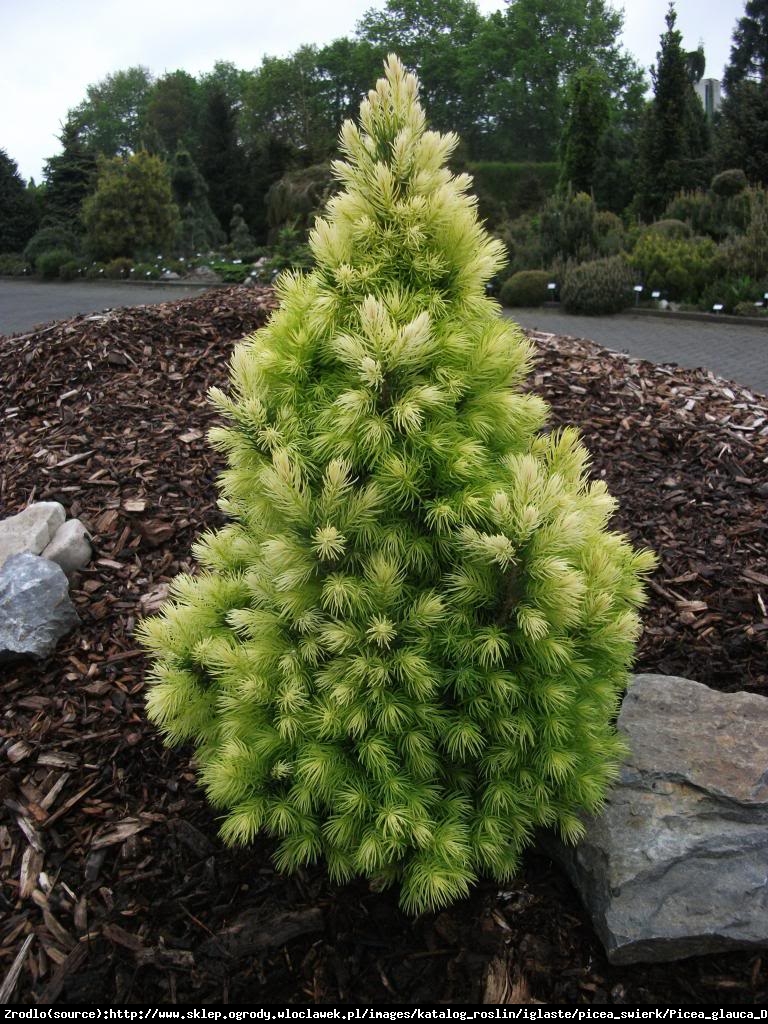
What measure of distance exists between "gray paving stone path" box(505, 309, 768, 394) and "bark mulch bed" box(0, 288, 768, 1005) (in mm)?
4155

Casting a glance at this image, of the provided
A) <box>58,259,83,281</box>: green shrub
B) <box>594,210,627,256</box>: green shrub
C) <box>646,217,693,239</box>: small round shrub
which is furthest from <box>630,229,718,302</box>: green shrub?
<box>58,259,83,281</box>: green shrub

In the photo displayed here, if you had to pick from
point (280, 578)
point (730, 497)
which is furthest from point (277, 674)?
point (730, 497)

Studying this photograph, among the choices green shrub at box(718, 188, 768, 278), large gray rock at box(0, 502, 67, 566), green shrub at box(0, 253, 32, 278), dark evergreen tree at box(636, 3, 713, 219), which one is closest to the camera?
large gray rock at box(0, 502, 67, 566)

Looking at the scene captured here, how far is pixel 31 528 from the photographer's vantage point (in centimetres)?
436

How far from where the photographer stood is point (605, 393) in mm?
6344

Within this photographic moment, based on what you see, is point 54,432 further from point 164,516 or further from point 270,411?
point 270,411

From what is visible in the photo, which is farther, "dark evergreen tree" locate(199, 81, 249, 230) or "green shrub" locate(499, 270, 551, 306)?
"dark evergreen tree" locate(199, 81, 249, 230)

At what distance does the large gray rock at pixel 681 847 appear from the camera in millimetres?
2508

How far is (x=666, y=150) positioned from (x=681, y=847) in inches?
992

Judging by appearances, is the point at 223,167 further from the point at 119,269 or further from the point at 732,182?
the point at 732,182

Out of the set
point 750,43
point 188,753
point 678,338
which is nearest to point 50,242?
point 678,338

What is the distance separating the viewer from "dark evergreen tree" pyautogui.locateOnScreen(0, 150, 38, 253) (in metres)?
33.9

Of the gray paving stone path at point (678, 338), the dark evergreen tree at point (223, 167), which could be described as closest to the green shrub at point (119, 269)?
the dark evergreen tree at point (223, 167)

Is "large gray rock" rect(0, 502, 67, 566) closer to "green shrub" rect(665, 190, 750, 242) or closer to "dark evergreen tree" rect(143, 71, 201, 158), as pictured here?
"green shrub" rect(665, 190, 750, 242)
